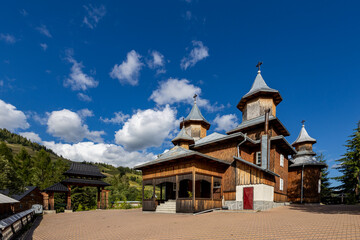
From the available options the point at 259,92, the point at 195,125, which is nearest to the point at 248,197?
the point at 259,92

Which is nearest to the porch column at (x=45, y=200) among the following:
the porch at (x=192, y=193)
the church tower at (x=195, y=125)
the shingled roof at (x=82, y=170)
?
the shingled roof at (x=82, y=170)

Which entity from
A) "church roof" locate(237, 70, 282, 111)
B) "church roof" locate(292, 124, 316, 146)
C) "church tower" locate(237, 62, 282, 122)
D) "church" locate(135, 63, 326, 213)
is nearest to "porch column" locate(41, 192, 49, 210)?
"church" locate(135, 63, 326, 213)

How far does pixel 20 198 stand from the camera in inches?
764

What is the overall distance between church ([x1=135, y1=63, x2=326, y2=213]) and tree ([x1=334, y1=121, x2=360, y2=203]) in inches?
210

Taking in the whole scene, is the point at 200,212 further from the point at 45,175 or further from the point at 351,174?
the point at 45,175

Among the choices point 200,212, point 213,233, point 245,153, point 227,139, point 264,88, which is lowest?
point 200,212

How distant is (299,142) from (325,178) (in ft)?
38.5

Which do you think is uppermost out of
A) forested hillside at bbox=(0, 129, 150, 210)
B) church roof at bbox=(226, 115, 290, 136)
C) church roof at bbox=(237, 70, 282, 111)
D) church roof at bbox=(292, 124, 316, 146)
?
church roof at bbox=(237, 70, 282, 111)

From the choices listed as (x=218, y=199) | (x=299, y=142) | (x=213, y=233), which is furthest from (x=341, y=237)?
(x=299, y=142)

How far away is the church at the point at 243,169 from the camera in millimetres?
15586

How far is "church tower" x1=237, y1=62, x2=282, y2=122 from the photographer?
22.1 m

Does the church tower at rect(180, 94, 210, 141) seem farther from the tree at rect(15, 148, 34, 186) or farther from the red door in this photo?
the tree at rect(15, 148, 34, 186)

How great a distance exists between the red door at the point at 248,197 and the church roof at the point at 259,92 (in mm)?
11617

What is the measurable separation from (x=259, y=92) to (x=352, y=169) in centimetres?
1918
